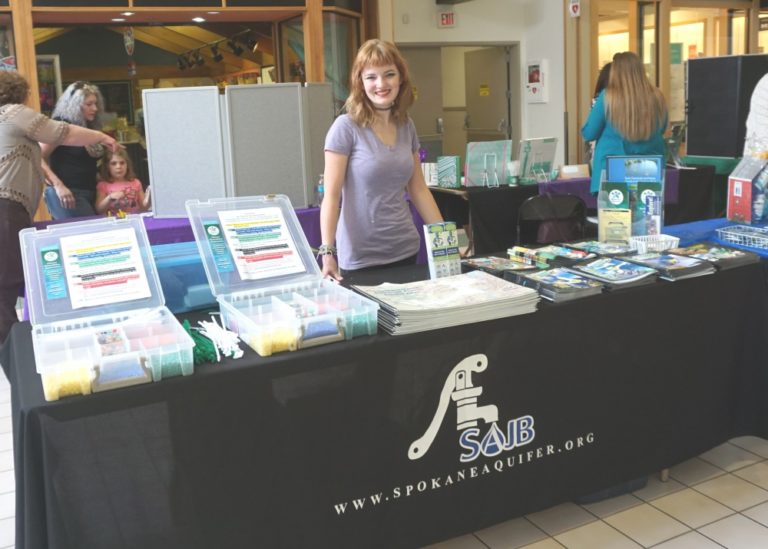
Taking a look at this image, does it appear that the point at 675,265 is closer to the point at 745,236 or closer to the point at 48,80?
the point at 745,236

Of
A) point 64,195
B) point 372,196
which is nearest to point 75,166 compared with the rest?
point 64,195

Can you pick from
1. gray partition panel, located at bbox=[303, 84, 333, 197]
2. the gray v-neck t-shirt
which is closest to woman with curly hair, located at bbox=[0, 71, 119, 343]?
gray partition panel, located at bbox=[303, 84, 333, 197]

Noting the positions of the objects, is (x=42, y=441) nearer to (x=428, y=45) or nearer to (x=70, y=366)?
(x=70, y=366)

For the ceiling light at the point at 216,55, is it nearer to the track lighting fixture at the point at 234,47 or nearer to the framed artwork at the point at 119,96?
the track lighting fixture at the point at 234,47

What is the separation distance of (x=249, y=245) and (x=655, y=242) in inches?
62.4

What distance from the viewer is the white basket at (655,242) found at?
309cm

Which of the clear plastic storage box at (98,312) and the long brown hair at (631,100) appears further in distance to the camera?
the long brown hair at (631,100)

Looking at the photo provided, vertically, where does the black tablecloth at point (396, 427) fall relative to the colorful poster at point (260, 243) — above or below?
below

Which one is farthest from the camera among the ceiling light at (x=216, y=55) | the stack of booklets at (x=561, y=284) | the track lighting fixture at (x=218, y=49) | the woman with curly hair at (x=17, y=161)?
the ceiling light at (x=216, y=55)

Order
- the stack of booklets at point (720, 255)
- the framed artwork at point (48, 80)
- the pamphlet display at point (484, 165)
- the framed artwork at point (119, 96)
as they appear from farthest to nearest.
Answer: the framed artwork at point (119, 96), the framed artwork at point (48, 80), the pamphlet display at point (484, 165), the stack of booklets at point (720, 255)

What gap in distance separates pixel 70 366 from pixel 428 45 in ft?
26.8

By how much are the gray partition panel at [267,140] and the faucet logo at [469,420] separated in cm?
235

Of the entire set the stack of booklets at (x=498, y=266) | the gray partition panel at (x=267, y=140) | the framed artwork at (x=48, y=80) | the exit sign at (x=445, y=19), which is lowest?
the stack of booklets at (x=498, y=266)

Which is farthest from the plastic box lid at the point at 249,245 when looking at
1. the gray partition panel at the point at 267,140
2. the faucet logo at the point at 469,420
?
the gray partition panel at the point at 267,140
